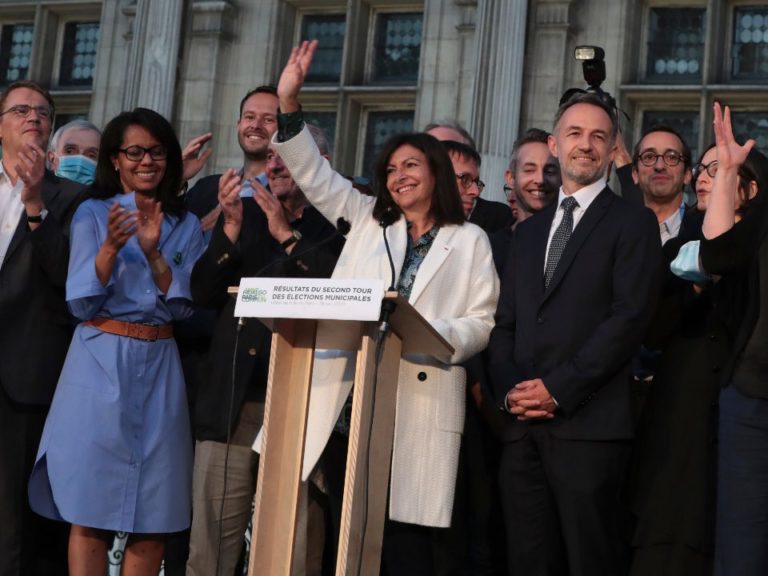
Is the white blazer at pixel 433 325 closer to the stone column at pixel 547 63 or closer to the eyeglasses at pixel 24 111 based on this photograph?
the eyeglasses at pixel 24 111

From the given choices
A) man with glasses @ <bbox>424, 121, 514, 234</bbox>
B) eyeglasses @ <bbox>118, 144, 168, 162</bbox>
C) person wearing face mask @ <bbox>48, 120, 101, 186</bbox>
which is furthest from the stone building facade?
eyeglasses @ <bbox>118, 144, 168, 162</bbox>

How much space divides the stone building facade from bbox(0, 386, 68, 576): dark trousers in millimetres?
4515

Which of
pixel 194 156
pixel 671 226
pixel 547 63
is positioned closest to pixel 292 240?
pixel 194 156

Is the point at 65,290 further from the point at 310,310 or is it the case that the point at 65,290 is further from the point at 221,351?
the point at 310,310

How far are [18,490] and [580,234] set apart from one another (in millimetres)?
2317

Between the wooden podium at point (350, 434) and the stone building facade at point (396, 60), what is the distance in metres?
4.80

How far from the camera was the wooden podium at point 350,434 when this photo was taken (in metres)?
4.22

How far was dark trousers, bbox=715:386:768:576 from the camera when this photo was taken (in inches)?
177

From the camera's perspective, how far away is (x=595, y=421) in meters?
4.58

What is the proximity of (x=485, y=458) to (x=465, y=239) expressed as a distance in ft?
2.85

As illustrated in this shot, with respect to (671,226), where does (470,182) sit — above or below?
above

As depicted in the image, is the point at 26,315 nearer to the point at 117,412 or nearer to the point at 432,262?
the point at 117,412

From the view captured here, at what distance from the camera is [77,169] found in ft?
21.8

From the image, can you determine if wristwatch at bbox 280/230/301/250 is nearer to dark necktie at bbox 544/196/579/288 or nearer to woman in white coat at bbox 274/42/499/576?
woman in white coat at bbox 274/42/499/576
